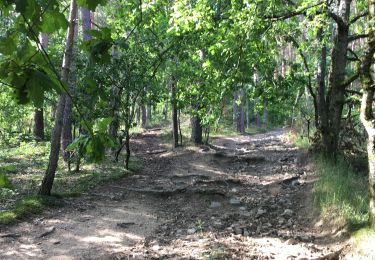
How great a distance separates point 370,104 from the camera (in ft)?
17.8

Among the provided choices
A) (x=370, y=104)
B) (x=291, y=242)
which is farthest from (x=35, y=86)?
(x=291, y=242)

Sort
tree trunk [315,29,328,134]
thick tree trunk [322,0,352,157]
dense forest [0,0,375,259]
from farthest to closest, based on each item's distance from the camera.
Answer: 1. tree trunk [315,29,328,134]
2. thick tree trunk [322,0,352,157]
3. dense forest [0,0,375,259]

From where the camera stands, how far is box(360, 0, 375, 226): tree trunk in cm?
512

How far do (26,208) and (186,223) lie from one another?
2.95 metres

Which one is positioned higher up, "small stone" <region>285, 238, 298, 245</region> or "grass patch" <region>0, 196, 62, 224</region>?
"grass patch" <region>0, 196, 62, 224</region>

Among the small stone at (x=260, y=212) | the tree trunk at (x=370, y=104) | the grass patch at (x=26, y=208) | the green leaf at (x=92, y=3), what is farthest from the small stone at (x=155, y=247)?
the green leaf at (x=92, y=3)

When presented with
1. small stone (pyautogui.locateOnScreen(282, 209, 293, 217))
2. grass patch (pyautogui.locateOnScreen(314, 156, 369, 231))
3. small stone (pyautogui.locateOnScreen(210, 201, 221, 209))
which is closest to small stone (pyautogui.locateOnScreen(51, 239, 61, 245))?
small stone (pyautogui.locateOnScreen(210, 201, 221, 209))

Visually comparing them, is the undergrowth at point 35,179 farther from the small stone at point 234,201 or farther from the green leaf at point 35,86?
the green leaf at point 35,86

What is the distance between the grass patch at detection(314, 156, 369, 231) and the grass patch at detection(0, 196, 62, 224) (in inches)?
201

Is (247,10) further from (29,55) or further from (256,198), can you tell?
(29,55)

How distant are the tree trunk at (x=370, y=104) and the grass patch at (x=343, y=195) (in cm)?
58

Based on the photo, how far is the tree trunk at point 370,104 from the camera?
512 cm

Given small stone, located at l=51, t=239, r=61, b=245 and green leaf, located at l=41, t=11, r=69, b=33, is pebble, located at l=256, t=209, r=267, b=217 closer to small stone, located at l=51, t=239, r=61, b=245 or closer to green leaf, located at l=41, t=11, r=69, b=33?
small stone, located at l=51, t=239, r=61, b=245

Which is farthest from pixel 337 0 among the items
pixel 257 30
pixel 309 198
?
pixel 309 198
